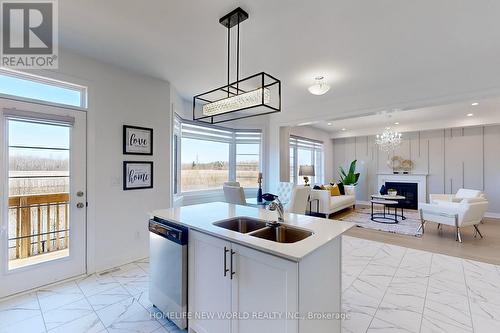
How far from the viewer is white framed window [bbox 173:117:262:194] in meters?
4.57

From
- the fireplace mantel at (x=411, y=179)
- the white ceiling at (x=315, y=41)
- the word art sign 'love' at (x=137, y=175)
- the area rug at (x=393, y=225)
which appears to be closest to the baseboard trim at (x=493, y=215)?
the fireplace mantel at (x=411, y=179)

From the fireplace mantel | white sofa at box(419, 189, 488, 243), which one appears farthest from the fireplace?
white sofa at box(419, 189, 488, 243)

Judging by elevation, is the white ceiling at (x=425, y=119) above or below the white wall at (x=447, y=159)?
above

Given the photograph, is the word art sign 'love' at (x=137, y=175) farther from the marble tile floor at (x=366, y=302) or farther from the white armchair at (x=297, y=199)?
the white armchair at (x=297, y=199)

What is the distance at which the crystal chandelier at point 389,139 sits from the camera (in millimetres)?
6541

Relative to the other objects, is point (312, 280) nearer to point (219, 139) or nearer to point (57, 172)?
point (57, 172)

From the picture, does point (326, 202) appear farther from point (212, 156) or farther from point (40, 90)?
point (40, 90)

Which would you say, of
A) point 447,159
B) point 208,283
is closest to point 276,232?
point 208,283

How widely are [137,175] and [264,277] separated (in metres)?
2.63

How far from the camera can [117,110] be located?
3082mm

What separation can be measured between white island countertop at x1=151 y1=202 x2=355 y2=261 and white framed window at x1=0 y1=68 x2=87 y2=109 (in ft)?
6.10

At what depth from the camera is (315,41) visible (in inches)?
97.9

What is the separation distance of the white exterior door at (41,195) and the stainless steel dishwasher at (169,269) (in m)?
1.36

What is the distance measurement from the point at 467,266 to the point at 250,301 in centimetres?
333
